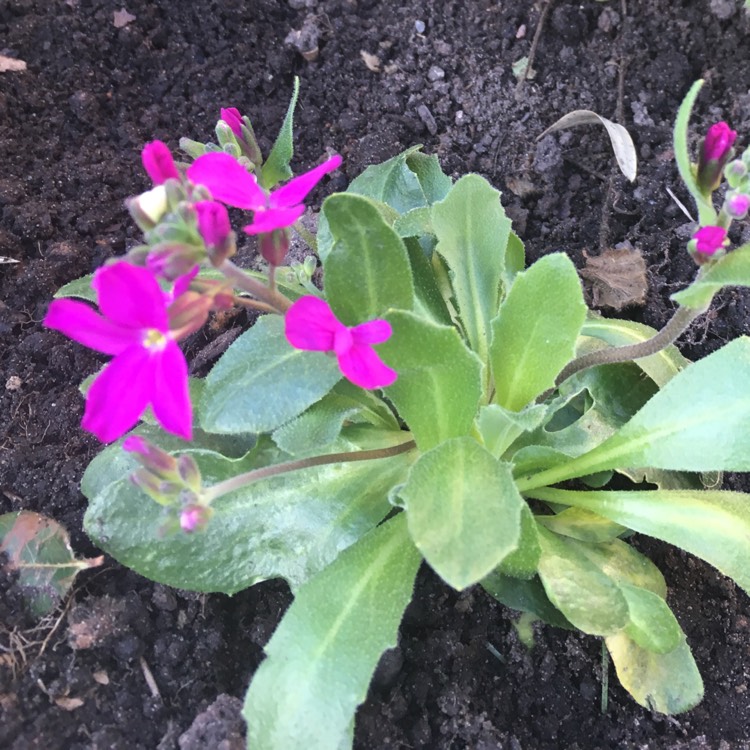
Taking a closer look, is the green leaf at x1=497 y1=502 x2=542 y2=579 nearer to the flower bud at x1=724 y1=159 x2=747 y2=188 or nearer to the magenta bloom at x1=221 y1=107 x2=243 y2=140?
the flower bud at x1=724 y1=159 x2=747 y2=188

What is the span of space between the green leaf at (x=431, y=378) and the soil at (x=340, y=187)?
464mm

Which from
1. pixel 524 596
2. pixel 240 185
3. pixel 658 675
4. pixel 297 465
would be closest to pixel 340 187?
pixel 240 185

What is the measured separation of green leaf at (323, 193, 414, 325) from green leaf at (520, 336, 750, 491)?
55 cm

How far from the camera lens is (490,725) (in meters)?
1.70

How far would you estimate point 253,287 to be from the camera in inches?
52.4

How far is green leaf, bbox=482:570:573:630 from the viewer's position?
1691mm

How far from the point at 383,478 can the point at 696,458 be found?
0.63m

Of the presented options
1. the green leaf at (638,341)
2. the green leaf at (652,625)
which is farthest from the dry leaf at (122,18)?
the green leaf at (652,625)

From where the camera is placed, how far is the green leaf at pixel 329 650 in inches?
55.5

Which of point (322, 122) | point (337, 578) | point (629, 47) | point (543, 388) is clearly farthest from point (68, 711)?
point (629, 47)

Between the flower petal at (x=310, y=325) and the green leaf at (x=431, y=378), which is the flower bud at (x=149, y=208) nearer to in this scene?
the flower petal at (x=310, y=325)

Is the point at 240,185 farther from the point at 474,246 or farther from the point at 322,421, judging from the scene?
the point at 474,246

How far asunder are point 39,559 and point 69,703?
0.32m

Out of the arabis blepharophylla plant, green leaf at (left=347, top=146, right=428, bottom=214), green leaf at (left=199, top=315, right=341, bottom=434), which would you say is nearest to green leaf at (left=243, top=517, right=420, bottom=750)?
the arabis blepharophylla plant
